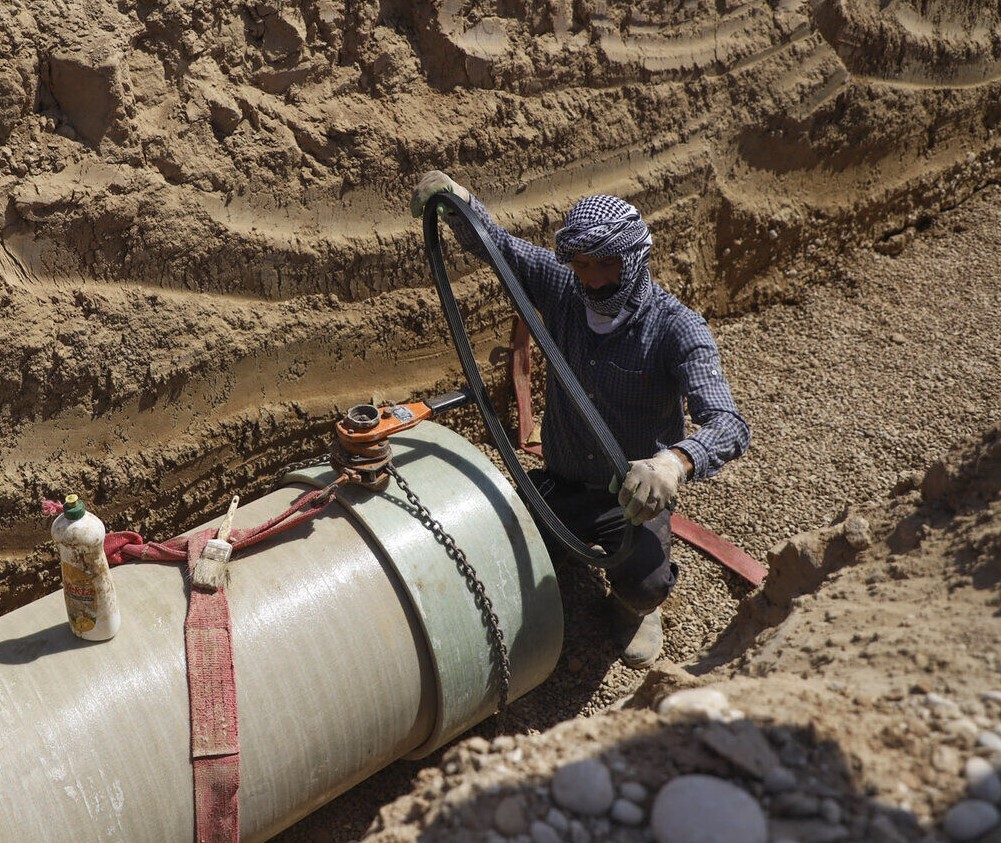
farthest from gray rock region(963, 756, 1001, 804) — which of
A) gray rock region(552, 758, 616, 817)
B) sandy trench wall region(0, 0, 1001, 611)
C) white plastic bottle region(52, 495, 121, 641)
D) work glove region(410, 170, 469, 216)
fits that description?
sandy trench wall region(0, 0, 1001, 611)

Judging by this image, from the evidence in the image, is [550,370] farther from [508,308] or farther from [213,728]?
[213,728]

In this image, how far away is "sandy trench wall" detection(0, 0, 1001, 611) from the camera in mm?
3604

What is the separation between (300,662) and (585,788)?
118 cm

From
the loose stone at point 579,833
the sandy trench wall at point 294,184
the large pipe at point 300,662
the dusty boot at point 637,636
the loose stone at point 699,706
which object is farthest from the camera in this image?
the dusty boot at point 637,636

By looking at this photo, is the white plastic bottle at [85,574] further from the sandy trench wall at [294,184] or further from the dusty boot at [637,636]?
the dusty boot at [637,636]

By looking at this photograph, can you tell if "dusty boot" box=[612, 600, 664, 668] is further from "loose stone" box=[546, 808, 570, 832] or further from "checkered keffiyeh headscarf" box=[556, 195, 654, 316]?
"loose stone" box=[546, 808, 570, 832]

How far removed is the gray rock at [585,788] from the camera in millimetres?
2014

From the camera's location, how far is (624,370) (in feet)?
11.9

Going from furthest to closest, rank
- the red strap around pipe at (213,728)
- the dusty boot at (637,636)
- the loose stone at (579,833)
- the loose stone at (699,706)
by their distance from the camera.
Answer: the dusty boot at (637,636), the red strap around pipe at (213,728), the loose stone at (699,706), the loose stone at (579,833)

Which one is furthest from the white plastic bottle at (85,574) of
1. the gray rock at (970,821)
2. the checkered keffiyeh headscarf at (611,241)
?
the gray rock at (970,821)

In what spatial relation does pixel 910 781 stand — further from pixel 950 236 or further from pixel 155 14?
pixel 950 236

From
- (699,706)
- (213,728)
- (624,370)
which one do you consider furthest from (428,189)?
(699,706)

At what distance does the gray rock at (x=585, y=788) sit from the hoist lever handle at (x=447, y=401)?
1.74 m

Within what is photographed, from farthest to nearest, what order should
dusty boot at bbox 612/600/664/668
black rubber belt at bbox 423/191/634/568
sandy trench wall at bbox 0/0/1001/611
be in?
1. dusty boot at bbox 612/600/664/668
2. sandy trench wall at bbox 0/0/1001/611
3. black rubber belt at bbox 423/191/634/568
